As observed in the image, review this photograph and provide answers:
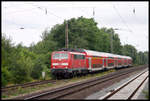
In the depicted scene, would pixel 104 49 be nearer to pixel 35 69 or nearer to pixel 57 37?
pixel 57 37

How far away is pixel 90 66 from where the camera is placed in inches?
1273

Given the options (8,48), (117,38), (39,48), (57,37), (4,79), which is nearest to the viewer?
(4,79)

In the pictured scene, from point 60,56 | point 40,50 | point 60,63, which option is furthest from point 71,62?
point 40,50

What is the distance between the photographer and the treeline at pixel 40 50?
18.6 m

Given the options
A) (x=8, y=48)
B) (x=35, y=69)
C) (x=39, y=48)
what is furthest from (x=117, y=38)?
(x=8, y=48)

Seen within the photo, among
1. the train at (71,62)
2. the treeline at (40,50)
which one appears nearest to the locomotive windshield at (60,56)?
the train at (71,62)

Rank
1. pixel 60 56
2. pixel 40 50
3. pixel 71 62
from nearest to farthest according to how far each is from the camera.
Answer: pixel 71 62
pixel 60 56
pixel 40 50

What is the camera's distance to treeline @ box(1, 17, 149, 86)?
18.6 m

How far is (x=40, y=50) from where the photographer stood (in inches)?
1580

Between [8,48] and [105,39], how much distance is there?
220 ft

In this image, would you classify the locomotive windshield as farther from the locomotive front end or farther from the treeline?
the treeline

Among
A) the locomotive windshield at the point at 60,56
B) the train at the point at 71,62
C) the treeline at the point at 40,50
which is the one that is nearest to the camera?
the treeline at the point at 40,50

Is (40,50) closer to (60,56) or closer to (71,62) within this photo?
(60,56)

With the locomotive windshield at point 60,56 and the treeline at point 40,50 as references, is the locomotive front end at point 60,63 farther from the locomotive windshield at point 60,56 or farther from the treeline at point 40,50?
the treeline at point 40,50
